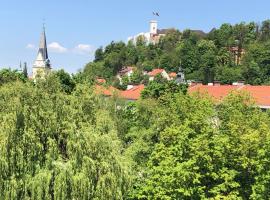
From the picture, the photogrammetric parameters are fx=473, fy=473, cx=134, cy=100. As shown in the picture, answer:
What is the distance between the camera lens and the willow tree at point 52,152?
18.4m

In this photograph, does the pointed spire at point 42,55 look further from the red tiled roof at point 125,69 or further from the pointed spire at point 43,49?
the red tiled roof at point 125,69

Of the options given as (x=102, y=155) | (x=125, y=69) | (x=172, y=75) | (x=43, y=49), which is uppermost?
(x=43, y=49)

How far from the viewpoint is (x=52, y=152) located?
19062 mm

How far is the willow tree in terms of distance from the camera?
60.3ft

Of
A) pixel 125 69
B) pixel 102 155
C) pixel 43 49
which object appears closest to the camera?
pixel 102 155

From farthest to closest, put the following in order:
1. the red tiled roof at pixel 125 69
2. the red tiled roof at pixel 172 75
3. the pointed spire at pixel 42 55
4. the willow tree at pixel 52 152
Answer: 1. the red tiled roof at pixel 125 69
2. the red tiled roof at pixel 172 75
3. the pointed spire at pixel 42 55
4. the willow tree at pixel 52 152

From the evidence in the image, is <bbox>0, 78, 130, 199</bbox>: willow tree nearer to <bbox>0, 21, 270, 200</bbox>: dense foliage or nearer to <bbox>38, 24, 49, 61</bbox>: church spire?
<bbox>0, 21, 270, 200</bbox>: dense foliage

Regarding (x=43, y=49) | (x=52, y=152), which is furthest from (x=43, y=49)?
(x=52, y=152)

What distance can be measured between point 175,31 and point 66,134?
470 ft

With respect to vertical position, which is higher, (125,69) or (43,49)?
(43,49)

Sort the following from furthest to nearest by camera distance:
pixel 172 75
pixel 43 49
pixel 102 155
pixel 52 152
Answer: pixel 172 75 → pixel 43 49 → pixel 102 155 → pixel 52 152

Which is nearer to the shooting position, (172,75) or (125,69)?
(172,75)

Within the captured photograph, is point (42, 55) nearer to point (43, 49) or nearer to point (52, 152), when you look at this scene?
point (43, 49)

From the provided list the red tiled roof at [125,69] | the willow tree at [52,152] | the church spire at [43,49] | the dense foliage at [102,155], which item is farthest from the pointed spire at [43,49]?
the willow tree at [52,152]
